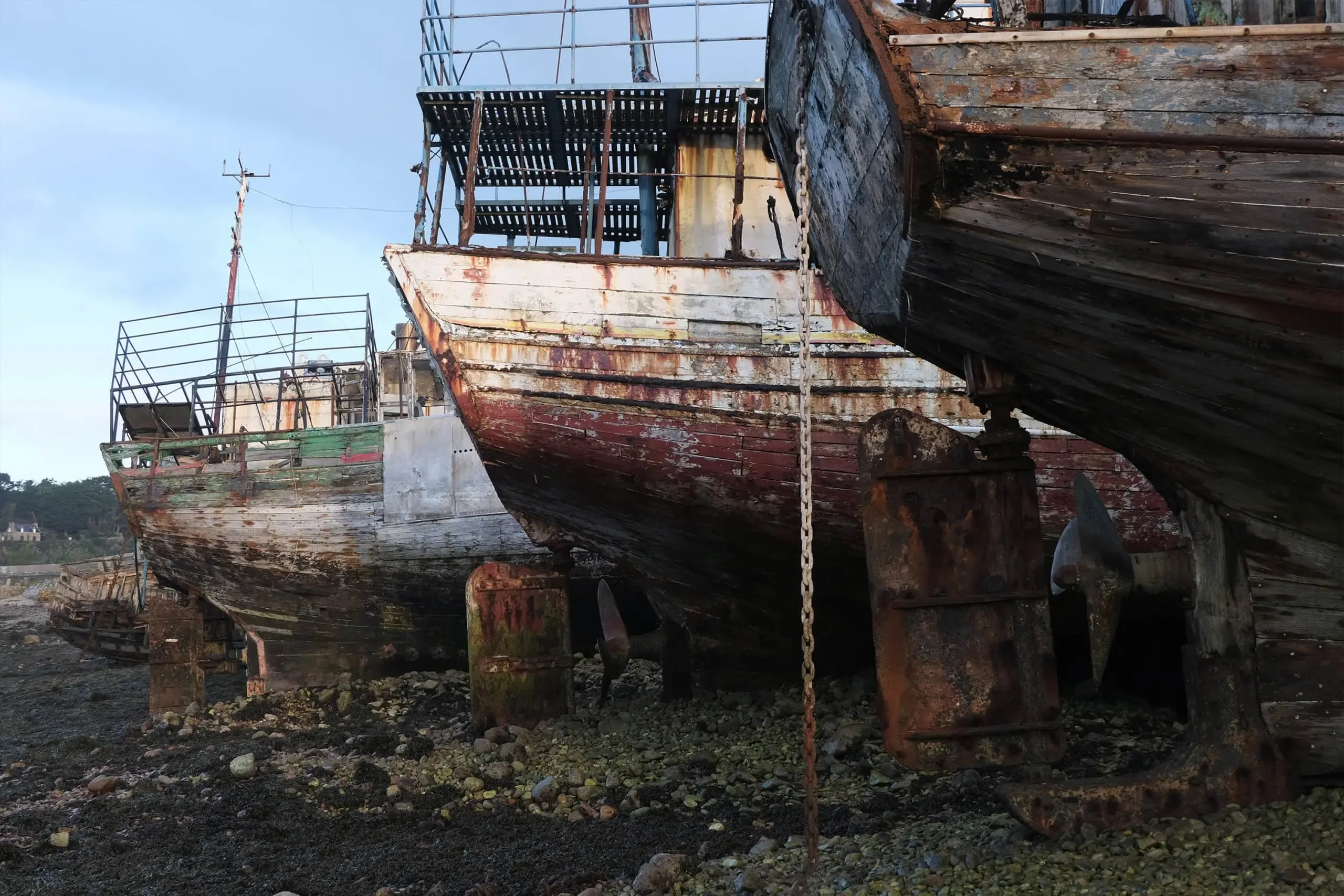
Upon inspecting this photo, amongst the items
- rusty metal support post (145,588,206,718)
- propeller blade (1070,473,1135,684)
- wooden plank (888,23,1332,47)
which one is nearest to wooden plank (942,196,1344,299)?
wooden plank (888,23,1332,47)

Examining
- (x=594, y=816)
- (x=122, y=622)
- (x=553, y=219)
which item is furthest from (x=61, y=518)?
(x=594, y=816)

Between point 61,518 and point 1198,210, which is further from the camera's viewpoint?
point 61,518

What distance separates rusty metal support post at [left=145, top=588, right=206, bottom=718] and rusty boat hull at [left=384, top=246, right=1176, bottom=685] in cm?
490

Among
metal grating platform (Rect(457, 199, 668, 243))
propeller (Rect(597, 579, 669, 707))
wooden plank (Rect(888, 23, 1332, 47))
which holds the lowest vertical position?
propeller (Rect(597, 579, 669, 707))

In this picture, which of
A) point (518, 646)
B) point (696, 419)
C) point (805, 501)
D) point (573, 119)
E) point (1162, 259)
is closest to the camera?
point (1162, 259)

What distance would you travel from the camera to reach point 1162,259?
2.92m

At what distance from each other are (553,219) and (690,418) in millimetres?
7108

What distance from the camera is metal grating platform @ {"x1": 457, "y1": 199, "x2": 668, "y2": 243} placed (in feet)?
40.7

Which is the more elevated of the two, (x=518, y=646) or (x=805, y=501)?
(x=805, y=501)

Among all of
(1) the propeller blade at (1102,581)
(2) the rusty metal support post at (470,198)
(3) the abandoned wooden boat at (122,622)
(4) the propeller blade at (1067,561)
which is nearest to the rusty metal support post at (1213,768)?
(1) the propeller blade at (1102,581)

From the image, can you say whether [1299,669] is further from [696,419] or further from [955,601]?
[696,419]

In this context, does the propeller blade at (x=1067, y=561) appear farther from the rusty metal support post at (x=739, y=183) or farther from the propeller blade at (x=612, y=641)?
the rusty metal support post at (x=739, y=183)

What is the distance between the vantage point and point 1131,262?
9.82 ft

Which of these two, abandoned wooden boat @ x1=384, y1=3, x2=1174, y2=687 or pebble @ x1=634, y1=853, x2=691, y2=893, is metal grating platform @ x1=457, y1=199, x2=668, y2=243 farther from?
pebble @ x1=634, y1=853, x2=691, y2=893
